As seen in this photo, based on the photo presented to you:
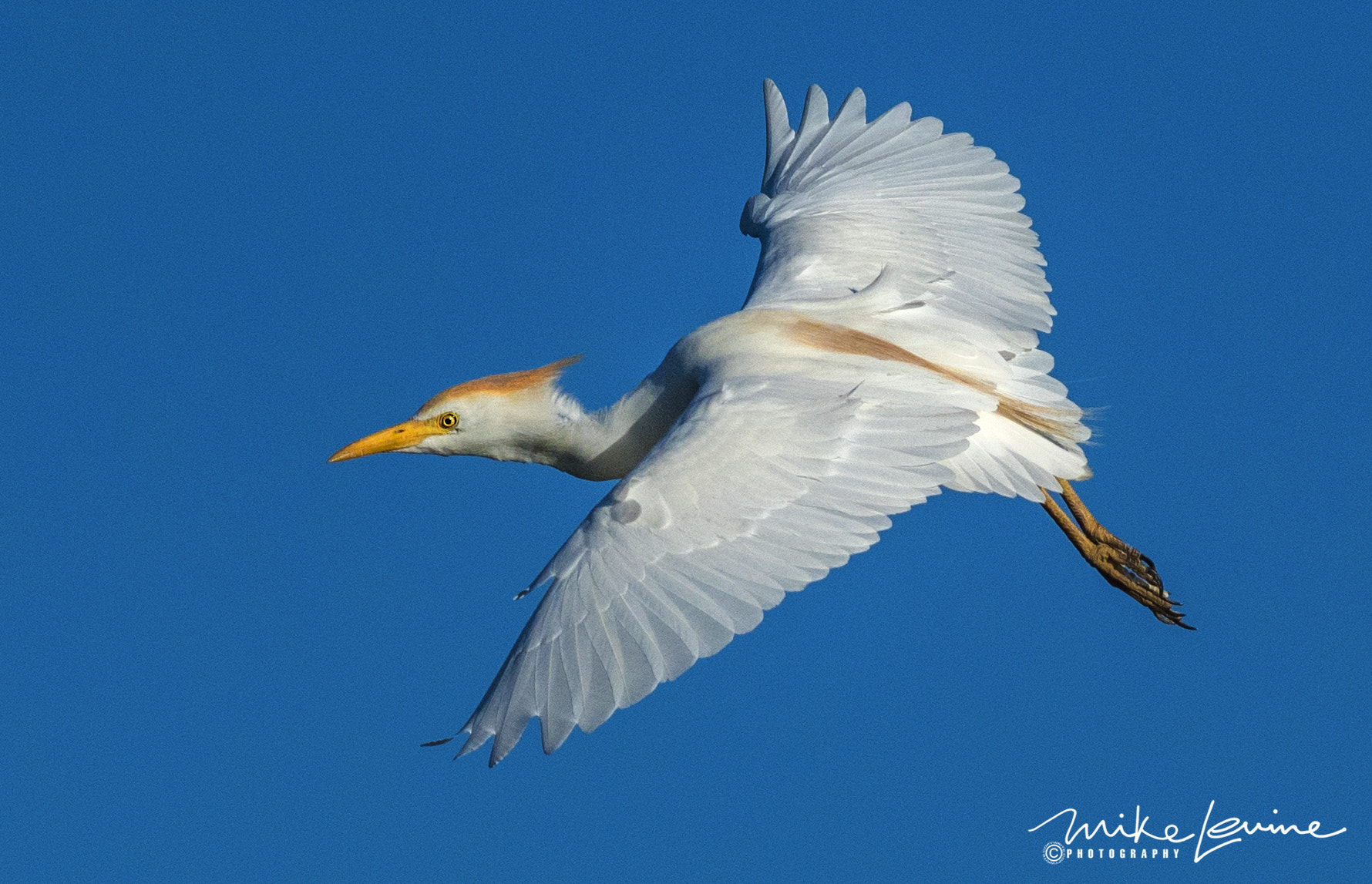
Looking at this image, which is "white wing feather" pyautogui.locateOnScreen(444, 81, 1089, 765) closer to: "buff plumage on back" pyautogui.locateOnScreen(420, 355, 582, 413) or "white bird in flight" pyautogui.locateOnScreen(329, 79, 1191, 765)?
"white bird in flight" pyautogui.locateOnScreen(329, 79, 1191, 765)

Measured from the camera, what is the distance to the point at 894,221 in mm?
7695

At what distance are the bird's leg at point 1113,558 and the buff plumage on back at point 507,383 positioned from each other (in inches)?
86.4

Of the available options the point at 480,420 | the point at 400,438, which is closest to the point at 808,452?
the point at 480,420

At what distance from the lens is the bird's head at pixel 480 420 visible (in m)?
7.07

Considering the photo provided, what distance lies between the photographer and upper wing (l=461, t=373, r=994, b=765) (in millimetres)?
5035

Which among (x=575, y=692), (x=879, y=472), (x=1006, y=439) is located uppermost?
(x=1006, y=439)

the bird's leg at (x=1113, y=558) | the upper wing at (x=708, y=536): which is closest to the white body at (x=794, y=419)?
the upper wing at (x=708, y=536)

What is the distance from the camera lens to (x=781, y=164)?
837cm

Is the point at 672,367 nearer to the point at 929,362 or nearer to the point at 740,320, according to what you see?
the point at 740,320

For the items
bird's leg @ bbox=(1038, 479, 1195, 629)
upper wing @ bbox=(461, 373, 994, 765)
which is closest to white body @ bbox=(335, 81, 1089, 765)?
upper wing @ bbox=(461, 373, 994, 765)

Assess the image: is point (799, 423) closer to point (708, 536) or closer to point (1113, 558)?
point (708, 536)

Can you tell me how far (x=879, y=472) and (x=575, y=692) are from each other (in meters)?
1.31

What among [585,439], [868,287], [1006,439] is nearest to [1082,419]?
[1006,439]

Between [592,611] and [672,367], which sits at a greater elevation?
[672,367]
